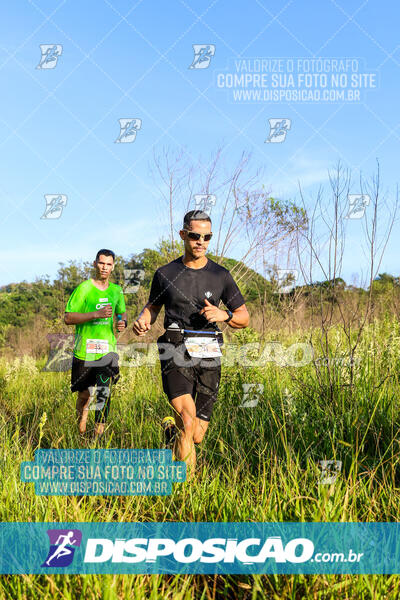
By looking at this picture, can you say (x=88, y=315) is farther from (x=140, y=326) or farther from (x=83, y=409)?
(x=140, y=326)

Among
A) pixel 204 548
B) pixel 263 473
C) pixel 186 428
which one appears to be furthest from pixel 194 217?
pixel 204 548

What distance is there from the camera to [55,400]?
634 cm

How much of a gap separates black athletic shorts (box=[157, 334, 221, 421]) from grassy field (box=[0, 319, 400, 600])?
1.05 feet

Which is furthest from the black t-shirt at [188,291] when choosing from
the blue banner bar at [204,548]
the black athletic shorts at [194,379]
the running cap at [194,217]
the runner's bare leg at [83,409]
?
the runner's bare leg at [83,409]

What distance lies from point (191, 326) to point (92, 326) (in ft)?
6.29

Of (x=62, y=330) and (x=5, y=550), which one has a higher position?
(x=62, y=330)

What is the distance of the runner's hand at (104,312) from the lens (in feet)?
16.8

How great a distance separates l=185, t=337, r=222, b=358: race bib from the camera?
3.74 m

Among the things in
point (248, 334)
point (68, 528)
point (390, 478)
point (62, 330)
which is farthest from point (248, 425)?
point (62, 330)

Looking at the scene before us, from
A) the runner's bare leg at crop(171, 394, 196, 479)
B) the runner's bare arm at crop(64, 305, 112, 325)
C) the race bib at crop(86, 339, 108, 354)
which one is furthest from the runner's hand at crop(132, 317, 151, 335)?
the race bib at crop(86, 339, 108, 354)

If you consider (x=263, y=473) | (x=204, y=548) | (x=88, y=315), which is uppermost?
(x=88, y=315)

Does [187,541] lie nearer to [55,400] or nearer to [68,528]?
[68,528]

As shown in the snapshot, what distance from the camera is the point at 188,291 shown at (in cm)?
385

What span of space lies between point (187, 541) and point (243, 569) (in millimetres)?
386
